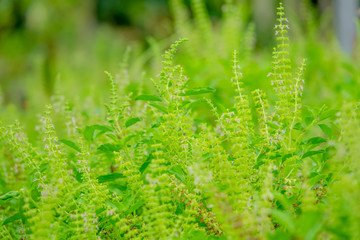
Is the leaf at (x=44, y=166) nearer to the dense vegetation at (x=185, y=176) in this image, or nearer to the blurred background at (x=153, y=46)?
the dense vegetation at (x=185, y=176)

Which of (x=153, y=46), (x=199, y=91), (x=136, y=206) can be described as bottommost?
(x=136, y=206)

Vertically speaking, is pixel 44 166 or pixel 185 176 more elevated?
pixel 44 166

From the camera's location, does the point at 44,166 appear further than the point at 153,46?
No

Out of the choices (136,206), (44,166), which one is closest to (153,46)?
(44,166)

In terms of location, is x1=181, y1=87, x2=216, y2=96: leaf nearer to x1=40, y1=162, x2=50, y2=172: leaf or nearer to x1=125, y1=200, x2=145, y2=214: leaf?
x1=125, y1=200, x2=145, y2=214: leaf

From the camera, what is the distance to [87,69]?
7.24m

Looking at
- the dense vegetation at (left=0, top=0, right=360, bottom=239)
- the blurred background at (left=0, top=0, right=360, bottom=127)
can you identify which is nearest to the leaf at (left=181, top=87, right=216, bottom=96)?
the dense vegetation at (left=0, top=0, right=360, bottom=239)

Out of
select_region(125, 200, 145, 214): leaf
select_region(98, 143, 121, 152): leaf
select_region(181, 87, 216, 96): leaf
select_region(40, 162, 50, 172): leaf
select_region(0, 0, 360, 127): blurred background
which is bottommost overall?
select_region(125, 200, 145, 214): leaf

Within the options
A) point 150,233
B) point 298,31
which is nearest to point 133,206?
point 150,233

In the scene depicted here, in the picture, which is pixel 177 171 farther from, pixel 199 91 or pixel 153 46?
pixel 153 46

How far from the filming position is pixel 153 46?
3.69m

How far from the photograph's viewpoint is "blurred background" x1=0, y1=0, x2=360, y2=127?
150 inches

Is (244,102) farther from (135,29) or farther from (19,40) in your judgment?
(135,29)

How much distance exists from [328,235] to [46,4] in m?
8.16
